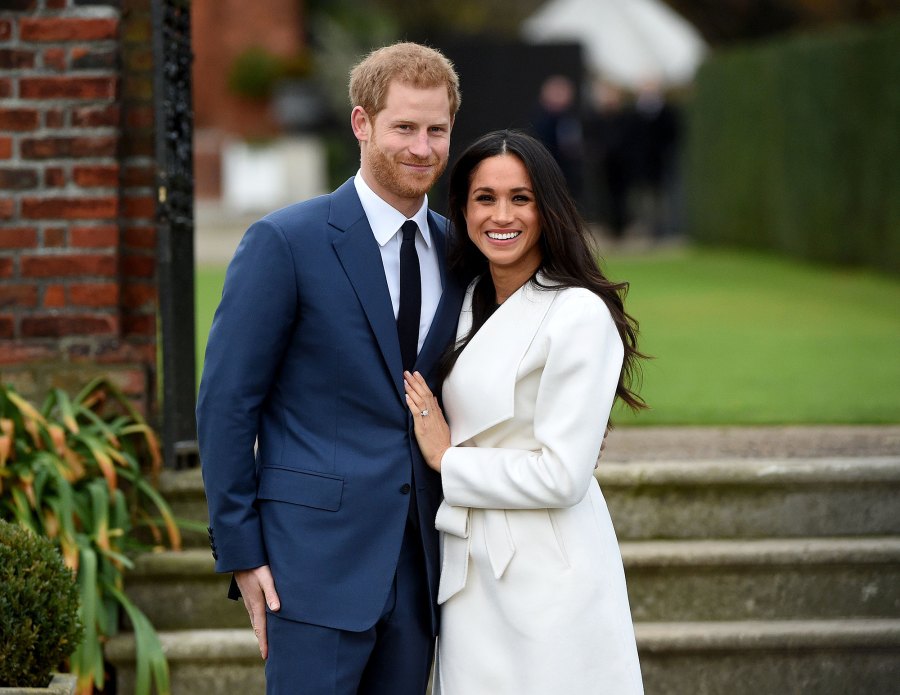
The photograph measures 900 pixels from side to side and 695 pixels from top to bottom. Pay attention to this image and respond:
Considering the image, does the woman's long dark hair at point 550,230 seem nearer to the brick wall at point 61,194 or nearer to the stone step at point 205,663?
the stone step at point 205,663

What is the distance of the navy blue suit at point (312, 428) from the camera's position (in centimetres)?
314

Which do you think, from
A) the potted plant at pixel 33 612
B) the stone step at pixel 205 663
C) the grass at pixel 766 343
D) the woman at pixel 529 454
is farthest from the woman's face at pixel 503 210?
the grass at pixel 766 343

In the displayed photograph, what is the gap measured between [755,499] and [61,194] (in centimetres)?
263

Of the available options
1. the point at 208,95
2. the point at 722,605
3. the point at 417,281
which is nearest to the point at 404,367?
the point at 417,281

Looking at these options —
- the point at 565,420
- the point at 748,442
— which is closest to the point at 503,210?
the point at 565,420

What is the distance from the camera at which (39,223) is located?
482cm

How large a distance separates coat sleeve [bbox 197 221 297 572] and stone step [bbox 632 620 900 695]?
1824 millimetres

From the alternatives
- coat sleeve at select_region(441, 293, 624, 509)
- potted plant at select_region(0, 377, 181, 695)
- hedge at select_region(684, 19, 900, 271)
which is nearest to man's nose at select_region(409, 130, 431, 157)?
coat sleeve at select_region(441, 293, 624, 509)

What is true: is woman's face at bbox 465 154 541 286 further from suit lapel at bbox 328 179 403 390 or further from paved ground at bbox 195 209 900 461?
paved ground at bbox 195 209 900 461

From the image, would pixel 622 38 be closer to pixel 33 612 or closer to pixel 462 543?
pixel 33 612

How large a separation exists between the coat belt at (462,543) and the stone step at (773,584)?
60.3 inches

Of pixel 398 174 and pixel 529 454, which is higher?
pixel 398 174

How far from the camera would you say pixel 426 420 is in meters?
3.23

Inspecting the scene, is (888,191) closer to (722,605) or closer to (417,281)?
(722,605)
